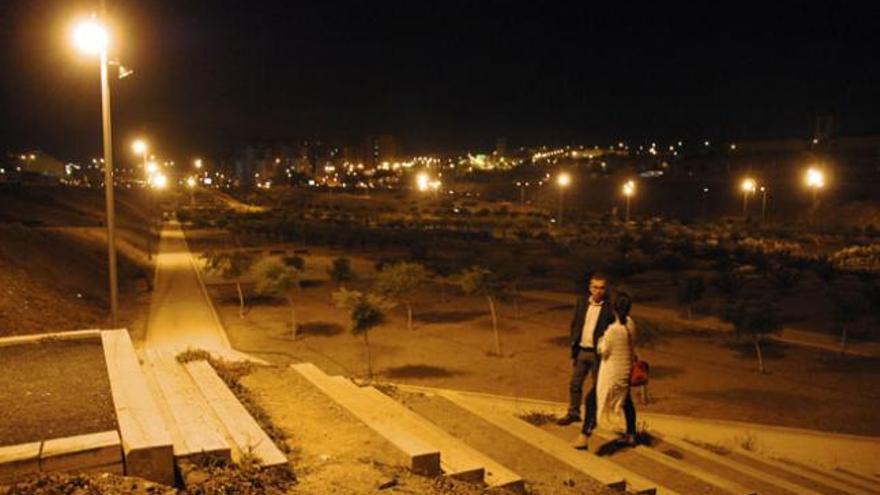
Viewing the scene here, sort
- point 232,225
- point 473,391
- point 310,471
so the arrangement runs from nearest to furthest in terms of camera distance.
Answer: point 310,471 → point 473,391 → point 232,225

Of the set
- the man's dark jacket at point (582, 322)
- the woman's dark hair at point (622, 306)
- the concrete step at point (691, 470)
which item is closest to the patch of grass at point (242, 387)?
the man's dark jacket at point (582, 322)

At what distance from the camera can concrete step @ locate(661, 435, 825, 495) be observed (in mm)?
8995

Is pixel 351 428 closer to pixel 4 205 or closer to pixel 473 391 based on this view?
pixel 473 391

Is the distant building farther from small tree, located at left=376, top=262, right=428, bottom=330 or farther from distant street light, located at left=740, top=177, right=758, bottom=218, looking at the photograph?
small tree, located at left=376, top=262, right=428, bottom=330

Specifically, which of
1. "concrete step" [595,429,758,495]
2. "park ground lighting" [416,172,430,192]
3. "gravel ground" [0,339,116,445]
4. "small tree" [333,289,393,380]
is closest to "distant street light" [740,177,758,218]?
"park ground lighting" [416,172,430,192]

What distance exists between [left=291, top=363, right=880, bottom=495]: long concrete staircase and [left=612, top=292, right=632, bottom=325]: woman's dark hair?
1.64 m

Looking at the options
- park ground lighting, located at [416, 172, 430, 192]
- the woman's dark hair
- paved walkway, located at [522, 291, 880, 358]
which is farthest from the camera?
park ground lighting, located at [416, 172, 430, 192]

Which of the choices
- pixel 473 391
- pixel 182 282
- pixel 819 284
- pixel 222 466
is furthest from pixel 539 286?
pixel 222 466

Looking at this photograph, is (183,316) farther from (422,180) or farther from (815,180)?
(422,180)

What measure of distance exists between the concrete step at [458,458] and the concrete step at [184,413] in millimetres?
2117

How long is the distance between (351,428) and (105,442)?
2.90 meters

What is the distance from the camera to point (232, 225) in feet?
209

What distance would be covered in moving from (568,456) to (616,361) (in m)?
1.22

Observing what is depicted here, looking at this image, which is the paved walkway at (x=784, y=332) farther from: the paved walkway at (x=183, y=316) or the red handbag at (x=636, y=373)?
the red handbag at (x=636, y=373)
